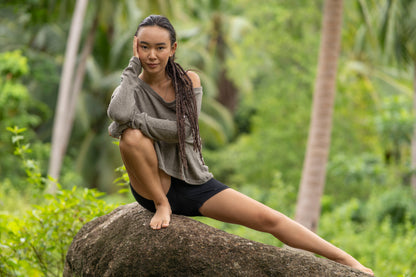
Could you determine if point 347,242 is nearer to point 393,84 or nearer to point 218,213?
point 218,213

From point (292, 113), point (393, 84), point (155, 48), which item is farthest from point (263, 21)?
point (155, 48)

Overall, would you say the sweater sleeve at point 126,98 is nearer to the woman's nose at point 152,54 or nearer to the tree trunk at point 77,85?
the woman's nose at point 152,54

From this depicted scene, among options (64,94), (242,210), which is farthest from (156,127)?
(64,94)

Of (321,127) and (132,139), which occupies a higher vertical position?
(132,139)

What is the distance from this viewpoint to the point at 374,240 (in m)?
10.8

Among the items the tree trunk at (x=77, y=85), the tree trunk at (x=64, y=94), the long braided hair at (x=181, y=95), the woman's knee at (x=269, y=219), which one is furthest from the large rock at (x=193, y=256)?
the tree trunk at (x=77, y=85)

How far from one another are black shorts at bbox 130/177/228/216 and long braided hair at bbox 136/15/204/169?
0.53 ft

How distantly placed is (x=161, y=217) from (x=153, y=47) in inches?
40.8

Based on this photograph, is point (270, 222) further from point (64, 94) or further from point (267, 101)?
point (267, 101)

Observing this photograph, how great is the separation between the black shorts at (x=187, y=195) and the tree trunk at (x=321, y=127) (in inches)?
190

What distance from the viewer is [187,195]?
3.28 meters

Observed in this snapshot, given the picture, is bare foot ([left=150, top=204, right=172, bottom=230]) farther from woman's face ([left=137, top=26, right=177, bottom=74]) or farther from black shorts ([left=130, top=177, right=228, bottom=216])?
woman's face ([left=137, top=26, right=177, bottom=74])

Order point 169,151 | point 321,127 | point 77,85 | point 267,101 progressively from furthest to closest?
point 267,101 → point 77,85 → point 321,127 → point 169,151

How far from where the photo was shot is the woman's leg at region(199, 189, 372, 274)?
10.5 ft
